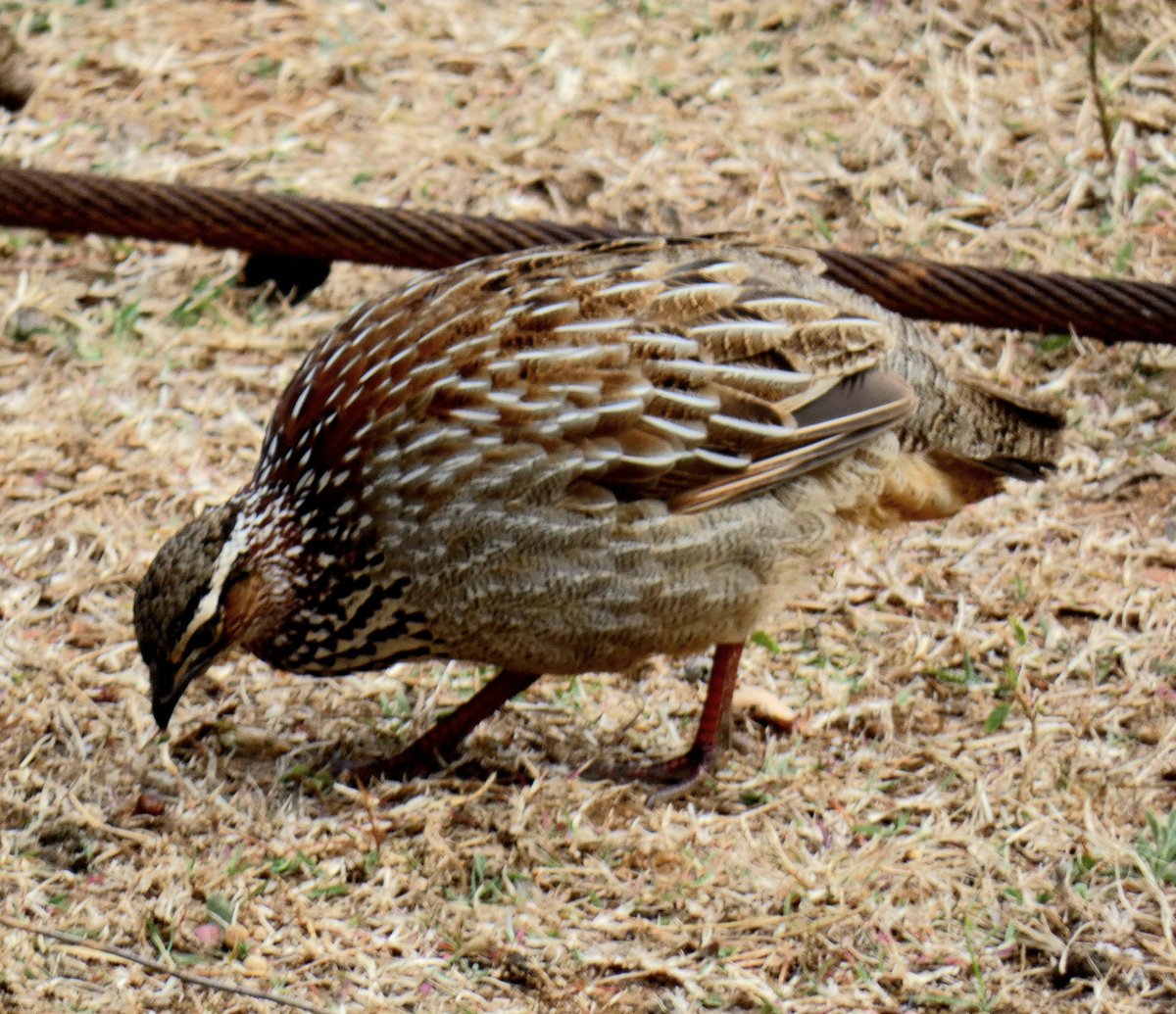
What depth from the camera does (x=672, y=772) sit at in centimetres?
459

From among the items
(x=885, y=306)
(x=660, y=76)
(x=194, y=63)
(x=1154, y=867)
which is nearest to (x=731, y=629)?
(x=1154, y=867)

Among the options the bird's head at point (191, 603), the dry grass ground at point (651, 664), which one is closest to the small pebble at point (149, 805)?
the dry grass ground at point (651, 664)

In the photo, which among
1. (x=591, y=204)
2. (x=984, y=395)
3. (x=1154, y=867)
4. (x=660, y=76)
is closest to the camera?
(x=1154, y=867)

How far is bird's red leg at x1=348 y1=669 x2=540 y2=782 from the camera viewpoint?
461 centimetres

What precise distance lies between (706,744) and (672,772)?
0.12 m

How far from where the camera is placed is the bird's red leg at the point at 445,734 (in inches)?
181

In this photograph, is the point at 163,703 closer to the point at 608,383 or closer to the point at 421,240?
the point at 608,383

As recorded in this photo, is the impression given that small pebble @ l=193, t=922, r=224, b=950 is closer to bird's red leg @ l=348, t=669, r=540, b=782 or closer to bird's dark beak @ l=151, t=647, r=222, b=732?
bird's dark beak @ l=151, t=647, r=222, b=732

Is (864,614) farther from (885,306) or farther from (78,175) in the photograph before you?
(78,175)

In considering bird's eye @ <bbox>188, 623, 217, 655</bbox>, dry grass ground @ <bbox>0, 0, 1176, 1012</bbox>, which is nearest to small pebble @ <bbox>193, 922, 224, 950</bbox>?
dry grass ground @ <bbox>0, 0, 1176, 1012</bbox>

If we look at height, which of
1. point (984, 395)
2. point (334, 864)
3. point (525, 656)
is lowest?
point (334, 864)

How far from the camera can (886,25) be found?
7.16m

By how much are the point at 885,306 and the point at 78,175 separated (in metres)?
2.77

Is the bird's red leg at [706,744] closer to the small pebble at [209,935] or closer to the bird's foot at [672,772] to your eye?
the bird's foot at [672,772]
